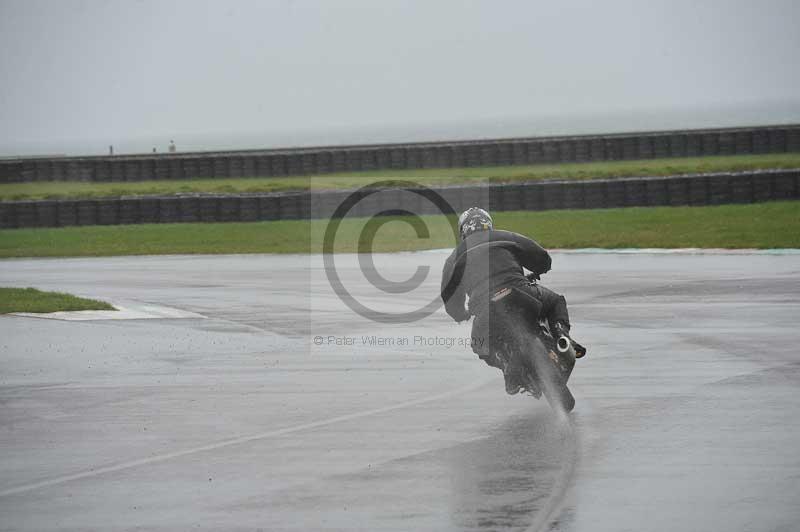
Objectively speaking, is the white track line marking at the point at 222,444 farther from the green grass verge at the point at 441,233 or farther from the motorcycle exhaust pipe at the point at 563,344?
the green grass verge at the point at 441,233

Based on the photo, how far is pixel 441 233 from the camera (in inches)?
1171

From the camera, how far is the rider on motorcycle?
370 inches

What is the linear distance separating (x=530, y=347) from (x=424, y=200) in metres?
21.7

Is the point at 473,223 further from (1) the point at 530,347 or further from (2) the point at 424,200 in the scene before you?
(2) the point at 424,200

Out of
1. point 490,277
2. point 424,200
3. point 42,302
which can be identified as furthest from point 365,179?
point 490,277

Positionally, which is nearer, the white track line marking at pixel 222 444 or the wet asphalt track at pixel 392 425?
the wet asphalt track at pixel 392 425

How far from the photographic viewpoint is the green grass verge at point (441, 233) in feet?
80.7

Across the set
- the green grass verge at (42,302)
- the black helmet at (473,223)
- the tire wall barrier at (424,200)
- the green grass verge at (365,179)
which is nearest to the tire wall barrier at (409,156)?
the green grass verge at (365,179)

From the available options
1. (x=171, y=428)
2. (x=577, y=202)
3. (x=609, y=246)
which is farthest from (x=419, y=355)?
(x=577, y=202)

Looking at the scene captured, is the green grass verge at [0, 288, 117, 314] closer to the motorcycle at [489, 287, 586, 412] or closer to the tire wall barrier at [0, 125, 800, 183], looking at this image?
the motorcycle at [489, 287, 586, 412]

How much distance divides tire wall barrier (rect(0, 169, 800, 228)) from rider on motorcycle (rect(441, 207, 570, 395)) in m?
19.7

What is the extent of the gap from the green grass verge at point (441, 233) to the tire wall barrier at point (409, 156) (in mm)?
7942

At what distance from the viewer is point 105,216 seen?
32500 millimetres

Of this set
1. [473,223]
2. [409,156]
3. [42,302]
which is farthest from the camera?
[409,156]
